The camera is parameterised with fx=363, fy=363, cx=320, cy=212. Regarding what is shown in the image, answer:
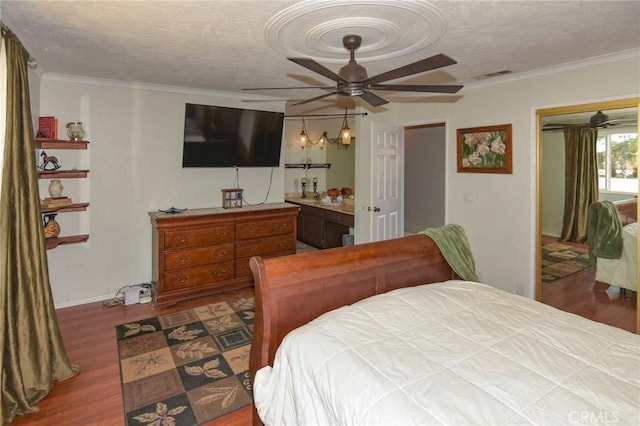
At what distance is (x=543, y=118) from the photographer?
12.1ft

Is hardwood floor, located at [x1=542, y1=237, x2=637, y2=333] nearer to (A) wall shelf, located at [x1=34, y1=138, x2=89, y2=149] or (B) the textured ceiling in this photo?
(B) the textured ceiling

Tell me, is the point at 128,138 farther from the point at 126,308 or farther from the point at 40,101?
the point at 126,308

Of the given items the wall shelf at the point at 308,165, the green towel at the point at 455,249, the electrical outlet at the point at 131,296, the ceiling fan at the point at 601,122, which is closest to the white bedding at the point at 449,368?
the green towel at the point at 455,249

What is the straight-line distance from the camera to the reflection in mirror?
10.7 feet

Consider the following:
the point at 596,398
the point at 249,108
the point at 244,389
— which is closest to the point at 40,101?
the point at 249,108

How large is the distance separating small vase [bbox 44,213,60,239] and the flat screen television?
1440 millimetres

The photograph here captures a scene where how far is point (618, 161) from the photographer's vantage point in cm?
327

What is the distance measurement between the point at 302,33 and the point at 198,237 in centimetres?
250

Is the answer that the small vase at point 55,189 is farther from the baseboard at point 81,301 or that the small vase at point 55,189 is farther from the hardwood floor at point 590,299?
the hardwood floor at point 590,299

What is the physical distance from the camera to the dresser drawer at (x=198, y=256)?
392cm

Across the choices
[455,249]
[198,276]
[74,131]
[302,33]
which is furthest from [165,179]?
[455,249]

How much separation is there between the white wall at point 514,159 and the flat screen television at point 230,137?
6.79 ft

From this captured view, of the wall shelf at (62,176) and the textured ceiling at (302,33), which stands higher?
the textured ceiling at (302,33)

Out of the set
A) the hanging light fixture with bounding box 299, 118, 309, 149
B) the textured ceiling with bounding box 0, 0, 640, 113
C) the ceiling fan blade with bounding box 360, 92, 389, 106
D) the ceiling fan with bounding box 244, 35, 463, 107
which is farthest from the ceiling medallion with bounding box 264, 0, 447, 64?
the hanging light fixture with bounding box 299, 118, 309, 149
